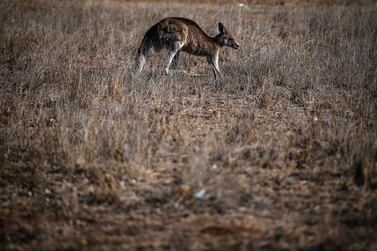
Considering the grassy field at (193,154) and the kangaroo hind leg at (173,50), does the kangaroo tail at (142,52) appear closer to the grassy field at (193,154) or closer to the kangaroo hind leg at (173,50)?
the grassy field at (193,154)

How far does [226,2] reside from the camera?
2161cm

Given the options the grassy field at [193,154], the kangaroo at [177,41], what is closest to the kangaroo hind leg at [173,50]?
the kangaroo at [177,41]

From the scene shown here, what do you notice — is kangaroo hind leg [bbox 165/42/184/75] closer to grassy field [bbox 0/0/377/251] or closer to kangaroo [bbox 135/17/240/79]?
kangaroo [bbox 135/17/240/79]

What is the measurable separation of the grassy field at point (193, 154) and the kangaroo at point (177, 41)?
303 mm

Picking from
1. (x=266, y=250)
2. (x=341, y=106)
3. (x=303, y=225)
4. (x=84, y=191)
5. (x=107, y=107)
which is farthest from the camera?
(x=341, y=106)

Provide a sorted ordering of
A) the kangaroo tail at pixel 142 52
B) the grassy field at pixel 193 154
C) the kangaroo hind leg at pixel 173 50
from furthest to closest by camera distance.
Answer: the kangaroo hind leg at pixel 173 50
the kangaroo tail at pixel 142 52
the grassy field at pixel 193 154

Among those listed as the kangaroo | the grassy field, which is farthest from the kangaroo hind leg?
the grassy field

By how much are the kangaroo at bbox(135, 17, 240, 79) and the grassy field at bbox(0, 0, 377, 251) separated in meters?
0.30

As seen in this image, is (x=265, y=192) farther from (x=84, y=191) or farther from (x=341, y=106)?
(x=341, y=106)

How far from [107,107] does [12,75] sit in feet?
10.6

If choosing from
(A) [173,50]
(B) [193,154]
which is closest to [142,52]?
(A) [173,50]

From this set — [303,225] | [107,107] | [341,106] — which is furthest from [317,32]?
[303,225]

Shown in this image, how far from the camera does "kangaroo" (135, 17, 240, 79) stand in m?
8.45

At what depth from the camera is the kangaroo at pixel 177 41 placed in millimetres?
8445
